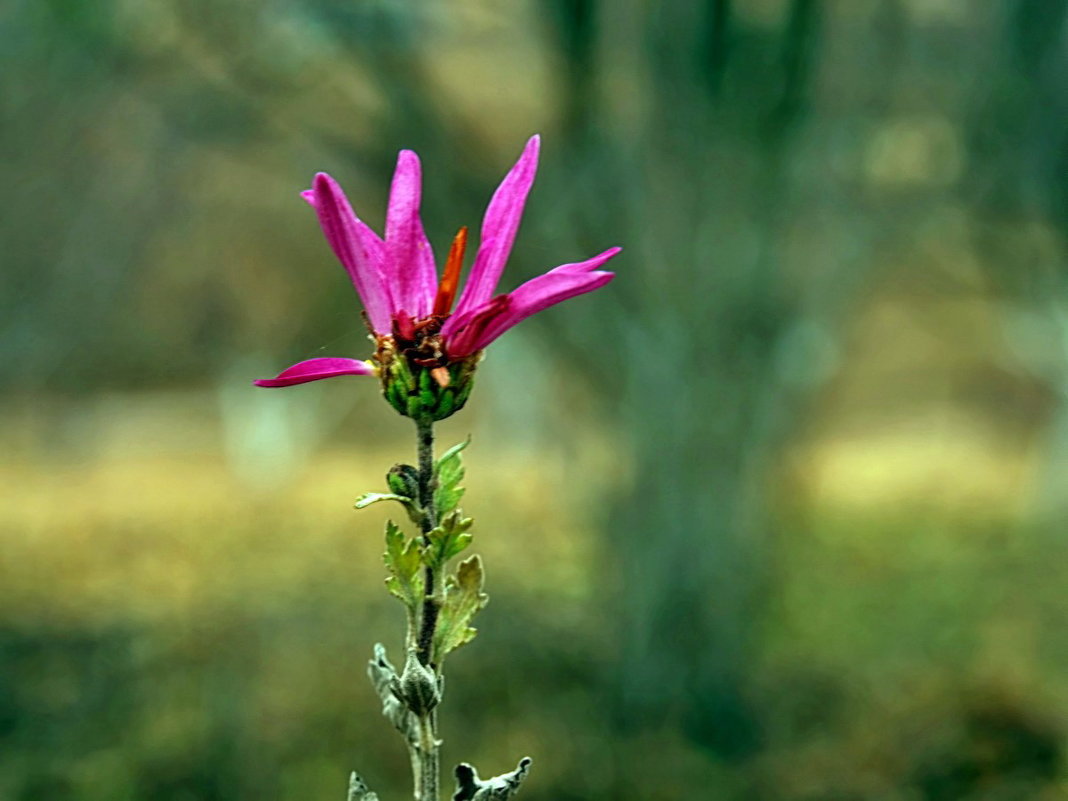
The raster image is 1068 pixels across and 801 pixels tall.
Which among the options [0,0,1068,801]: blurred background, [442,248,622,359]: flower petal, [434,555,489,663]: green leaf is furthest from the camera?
[0,0,1068,801]: blurred background

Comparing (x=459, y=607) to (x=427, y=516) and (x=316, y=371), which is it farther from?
(x=316, y=371)

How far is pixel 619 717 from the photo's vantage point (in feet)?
17.2

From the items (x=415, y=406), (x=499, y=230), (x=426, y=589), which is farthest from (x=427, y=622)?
(x=499, y=230)

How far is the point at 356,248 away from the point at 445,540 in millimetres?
184

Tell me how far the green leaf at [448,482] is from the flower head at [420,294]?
0.05 metres

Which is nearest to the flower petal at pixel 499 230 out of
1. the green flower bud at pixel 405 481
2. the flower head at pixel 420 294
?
the flower head at pixel 420 294

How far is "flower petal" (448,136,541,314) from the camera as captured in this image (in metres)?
0.73

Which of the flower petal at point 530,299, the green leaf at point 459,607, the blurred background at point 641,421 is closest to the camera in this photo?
the flower petal at point 530,299

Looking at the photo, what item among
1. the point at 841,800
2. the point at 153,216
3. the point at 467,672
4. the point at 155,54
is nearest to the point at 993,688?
the point at 841,800

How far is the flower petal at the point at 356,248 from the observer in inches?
28.1

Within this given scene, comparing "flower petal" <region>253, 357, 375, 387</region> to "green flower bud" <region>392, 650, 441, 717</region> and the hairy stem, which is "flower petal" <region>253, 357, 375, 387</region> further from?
"green flower bud" <region>392, 650, 441, 717</region>

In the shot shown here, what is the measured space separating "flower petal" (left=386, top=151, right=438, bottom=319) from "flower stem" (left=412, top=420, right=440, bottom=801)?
0.26 ft

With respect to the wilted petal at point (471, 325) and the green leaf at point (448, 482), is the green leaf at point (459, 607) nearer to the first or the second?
the green leaf at point (448, 482)

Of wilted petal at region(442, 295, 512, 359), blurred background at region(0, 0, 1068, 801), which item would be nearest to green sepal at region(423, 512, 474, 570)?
wilted petal at region(442, 295, 512, 359)
